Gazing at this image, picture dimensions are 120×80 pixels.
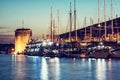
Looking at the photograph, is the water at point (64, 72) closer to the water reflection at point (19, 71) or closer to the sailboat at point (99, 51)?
the water reflection at point (19, 71)

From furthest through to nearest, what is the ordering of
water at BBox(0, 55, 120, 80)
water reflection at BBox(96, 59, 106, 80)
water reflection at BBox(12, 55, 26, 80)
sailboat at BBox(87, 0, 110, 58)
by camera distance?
1. sailboat at BBox(87, 0, 110, 58)
2. water reflection at BBox(12, 55, 26, 80)
3. water at BBox(0, 55, 120, 80)
4. water reflection at BBox(96, 59, 106, 80)

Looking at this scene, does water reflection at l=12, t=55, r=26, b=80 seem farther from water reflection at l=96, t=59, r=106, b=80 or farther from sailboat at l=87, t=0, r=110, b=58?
sailboat at l=87, t=0, r=110, b=58

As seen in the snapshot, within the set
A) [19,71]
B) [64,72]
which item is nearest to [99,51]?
[19,71]

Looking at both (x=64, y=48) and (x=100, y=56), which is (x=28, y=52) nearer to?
(x=64, y=48)

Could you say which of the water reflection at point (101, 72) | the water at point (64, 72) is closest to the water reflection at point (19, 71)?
the water at point (64, 72)

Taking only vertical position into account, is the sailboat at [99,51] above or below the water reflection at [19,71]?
above

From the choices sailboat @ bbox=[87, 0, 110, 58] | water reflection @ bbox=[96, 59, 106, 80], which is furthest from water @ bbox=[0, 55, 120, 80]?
sailboat @ bbox=[87, 0, 110, 58]

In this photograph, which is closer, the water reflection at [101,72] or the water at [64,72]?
the water reflection at [101,72]

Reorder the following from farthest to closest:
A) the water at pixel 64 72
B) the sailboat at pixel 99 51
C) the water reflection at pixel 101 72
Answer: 1. the sailboat at pixel 99 51
2. the water at pixel 64 72
3. the water reflection at pixel 101 72

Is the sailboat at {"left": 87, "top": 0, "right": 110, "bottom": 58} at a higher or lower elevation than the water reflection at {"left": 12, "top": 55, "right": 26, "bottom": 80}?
higher

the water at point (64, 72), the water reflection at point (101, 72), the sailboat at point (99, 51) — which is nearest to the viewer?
the water reflection at point (101, 72)

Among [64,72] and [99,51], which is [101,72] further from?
[99,51]

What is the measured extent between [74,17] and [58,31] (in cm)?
1197

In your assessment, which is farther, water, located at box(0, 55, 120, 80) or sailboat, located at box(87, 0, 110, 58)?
sailboat, located at box(87, 0, 110, 58)
